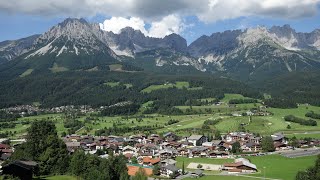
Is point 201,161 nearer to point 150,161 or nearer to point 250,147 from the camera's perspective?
point 150,161

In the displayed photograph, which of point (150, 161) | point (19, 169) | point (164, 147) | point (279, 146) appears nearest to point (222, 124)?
point (279, 146)

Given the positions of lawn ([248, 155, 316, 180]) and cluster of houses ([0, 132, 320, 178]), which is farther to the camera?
cluster of houses ([0, 132, 320, 178])

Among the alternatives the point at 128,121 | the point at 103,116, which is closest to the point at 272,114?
the point at 128,121

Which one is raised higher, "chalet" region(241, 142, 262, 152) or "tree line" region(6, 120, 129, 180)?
"tree line" region(6, 120, 129, 180)

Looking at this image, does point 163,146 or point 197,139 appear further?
point 197,139

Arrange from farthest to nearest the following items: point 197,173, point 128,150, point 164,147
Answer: point 164,147 → point 128,150 → point 197,173

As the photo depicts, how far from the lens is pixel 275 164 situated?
91.4m

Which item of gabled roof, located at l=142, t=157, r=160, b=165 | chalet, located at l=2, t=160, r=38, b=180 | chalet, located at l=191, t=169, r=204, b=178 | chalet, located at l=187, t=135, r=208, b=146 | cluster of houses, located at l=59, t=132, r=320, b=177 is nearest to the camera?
chalet, located at l=2, t=160, r=38, b=180

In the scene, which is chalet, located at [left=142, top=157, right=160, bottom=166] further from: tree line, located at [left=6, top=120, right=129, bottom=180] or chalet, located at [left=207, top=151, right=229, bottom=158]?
tree line, located at [left=6, top=120, right=129, bottom=180]

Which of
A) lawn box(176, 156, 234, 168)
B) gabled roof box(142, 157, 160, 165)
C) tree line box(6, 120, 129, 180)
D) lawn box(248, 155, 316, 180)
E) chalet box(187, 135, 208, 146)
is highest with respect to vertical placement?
tree line box(6, 120, 129, 180)

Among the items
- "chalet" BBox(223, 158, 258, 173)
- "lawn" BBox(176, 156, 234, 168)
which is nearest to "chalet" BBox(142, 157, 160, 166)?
"lawn" BBox(176, 156, 234, 168)

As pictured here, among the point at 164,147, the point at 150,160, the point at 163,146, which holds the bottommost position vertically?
the point at 150,160

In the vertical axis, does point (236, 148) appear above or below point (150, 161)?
above

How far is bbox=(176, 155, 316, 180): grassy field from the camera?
80706 mm
